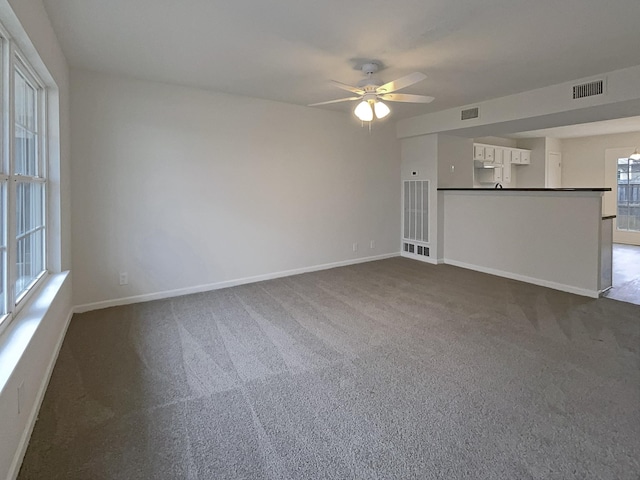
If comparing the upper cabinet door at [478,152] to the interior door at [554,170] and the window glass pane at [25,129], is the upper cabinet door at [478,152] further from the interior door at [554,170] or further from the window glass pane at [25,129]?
the window glass pane at [25,129]

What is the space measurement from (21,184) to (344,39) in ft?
8.77

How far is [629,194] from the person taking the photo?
7820 mm

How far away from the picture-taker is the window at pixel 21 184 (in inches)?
77.9

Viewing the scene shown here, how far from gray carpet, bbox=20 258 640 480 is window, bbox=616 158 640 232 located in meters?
5.42

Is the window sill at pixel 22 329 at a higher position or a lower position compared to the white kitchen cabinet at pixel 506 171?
lower

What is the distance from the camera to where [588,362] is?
8.65ft

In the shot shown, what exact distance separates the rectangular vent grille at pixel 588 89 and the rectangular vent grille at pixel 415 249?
3062 mm

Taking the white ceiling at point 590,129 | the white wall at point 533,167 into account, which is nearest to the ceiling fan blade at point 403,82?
the white ceiling at point 590,129

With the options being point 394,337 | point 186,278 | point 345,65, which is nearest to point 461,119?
point 345,65

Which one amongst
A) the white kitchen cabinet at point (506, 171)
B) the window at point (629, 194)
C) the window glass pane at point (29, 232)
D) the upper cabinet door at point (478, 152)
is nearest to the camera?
the window glass pane at point (29, 232)

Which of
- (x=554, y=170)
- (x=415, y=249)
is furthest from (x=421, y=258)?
(x=554, y=170)

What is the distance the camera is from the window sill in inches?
63.9

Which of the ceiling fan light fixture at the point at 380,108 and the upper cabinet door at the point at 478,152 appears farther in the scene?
the upper cabinet door at the point at 478,152

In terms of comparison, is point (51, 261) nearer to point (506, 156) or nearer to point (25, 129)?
point (25, 129)
